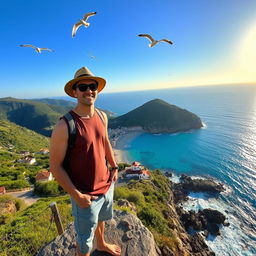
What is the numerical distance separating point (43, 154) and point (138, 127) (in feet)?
132

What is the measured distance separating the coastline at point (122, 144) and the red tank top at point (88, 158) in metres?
44.1

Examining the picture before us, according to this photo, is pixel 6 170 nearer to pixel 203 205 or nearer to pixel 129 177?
pixel 129 177

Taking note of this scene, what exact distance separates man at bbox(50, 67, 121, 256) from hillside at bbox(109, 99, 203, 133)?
231ft

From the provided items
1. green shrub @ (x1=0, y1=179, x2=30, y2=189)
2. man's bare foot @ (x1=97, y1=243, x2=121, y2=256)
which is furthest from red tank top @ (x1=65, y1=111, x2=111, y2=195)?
green shrub @ (x1=0, y1=179, x2=30, y2=189)

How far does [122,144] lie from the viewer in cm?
6091

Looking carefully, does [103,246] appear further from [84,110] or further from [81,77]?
[81,77]

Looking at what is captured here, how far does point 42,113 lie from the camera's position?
132 meters

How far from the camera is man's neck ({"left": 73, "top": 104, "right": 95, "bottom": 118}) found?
7.57ft

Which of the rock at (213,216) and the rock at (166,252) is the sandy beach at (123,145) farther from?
the rock at (166,252)

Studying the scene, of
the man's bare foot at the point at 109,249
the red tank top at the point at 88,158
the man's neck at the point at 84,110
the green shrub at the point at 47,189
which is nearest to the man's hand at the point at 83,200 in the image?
the red tank top at the point at 88,158

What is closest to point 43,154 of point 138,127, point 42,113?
point 138,127

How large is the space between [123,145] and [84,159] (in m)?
57.9

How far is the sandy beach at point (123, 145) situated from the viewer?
4834 cm

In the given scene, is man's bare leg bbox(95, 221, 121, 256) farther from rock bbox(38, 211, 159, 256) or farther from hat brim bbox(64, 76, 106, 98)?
hat brim bbox(64, 76, 106, 98)
